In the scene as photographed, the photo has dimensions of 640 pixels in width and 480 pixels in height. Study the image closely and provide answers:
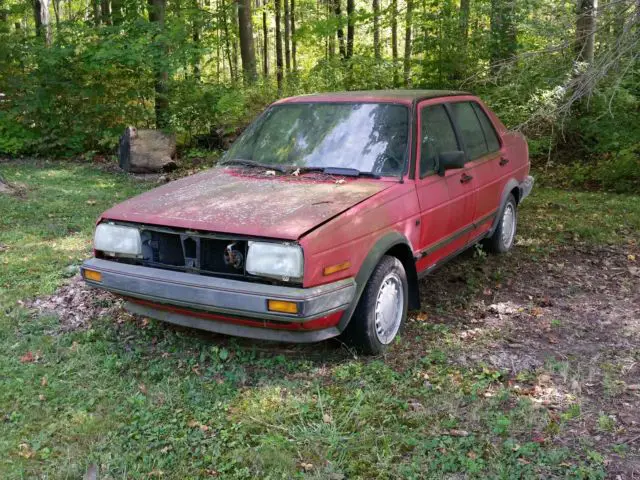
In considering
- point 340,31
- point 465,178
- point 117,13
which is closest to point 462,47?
point 340,31

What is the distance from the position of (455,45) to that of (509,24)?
1110mm

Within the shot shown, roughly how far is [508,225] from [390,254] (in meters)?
2.72

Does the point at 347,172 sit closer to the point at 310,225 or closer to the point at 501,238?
the point at 310,225

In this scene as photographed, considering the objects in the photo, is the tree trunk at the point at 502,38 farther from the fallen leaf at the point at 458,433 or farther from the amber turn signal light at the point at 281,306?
the fallen leaf at the point at 458,433

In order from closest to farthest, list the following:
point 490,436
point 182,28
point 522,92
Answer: point 490,436 → point 522,92 → point 182,28

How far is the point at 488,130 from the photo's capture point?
5840 millimetres

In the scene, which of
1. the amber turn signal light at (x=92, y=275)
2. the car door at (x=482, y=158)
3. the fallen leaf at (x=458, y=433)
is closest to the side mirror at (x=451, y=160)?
the car door at (x=482, y=158)

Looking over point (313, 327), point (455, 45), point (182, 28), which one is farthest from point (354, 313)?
point (182, 28)

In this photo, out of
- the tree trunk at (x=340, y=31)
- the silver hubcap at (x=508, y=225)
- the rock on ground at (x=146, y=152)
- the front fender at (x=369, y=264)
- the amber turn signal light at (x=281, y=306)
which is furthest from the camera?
the tree trunk at (x=340, y=31)

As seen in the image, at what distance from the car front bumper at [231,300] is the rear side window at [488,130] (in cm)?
292

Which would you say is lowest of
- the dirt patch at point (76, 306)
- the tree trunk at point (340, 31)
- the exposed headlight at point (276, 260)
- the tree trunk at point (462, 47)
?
the dirt patch at point (76, 306)

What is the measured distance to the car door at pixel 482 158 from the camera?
17.3 ft

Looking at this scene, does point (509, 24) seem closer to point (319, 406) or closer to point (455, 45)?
point (455, 45)

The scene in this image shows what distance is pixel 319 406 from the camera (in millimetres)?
3344
